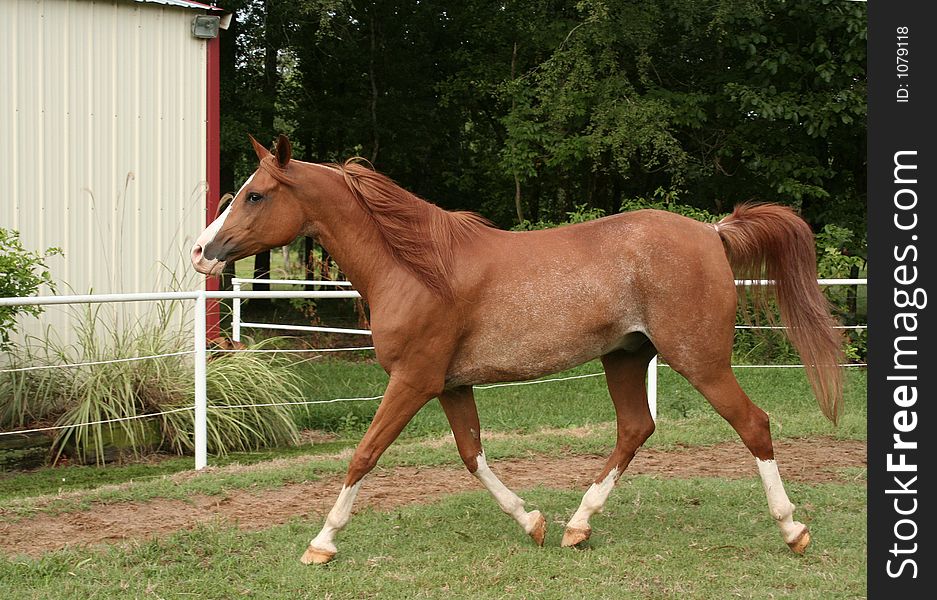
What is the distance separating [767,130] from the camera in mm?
14773

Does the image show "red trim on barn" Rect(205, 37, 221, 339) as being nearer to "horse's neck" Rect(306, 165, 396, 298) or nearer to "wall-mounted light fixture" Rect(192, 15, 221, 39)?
"wall-mounted light fixture" Rect(192, 15, 221, 39)

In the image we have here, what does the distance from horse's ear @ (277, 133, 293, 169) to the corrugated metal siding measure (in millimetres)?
3587

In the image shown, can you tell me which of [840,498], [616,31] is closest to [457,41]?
[616,31]

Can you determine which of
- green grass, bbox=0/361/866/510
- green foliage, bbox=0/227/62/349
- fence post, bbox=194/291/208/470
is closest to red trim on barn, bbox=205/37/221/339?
green grass, bbox=0/361/866/510

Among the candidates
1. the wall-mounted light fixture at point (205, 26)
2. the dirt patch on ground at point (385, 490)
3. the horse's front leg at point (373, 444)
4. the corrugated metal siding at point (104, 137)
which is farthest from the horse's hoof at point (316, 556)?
the wall-mounted light fixture at point (205, 26)

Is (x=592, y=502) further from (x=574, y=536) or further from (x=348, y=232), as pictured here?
(x=348, y=232)

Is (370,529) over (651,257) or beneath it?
beneath

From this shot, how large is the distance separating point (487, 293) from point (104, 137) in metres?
5.38

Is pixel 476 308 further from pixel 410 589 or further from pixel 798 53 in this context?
pixel 798 53

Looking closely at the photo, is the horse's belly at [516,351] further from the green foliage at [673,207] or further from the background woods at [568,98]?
the background woods at [568,98]

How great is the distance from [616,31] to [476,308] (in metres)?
10.7

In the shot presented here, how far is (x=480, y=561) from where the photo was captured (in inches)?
173

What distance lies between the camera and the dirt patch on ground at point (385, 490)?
491 cm

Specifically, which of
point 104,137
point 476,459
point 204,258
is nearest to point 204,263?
point 204,258
